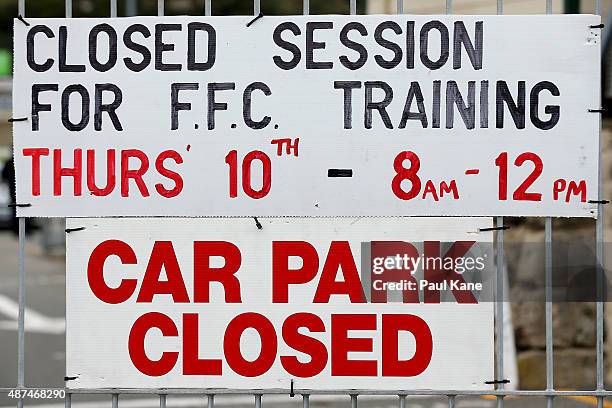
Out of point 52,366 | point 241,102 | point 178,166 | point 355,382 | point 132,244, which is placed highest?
point 241,102

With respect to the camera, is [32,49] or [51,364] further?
[51,364]

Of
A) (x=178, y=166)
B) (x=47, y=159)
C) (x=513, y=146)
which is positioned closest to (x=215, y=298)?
(x=178, y=166)

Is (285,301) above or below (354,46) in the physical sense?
below

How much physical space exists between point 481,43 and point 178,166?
1207 millimetres

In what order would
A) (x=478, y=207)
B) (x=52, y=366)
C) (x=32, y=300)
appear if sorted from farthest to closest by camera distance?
(x=32, y=300) < (x=52, y=366) < (x=478, y=207)

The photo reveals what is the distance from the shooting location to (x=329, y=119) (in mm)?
3822

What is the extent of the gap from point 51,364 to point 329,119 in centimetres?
721

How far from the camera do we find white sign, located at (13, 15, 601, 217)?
3.80 metres

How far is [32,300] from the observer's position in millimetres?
16047

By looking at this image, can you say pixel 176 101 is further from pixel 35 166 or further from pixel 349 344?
pixel 349 344

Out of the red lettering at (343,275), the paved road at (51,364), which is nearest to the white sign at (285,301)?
the red lettering at (343,275)

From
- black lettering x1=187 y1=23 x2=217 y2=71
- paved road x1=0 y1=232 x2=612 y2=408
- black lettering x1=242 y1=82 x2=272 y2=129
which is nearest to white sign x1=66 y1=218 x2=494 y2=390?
black lettering x1=242 y1=82 x2=272 y2=129

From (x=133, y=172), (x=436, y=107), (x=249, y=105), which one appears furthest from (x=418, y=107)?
(x=133, y=172)

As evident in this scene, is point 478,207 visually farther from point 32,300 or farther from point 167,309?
point 32,300
